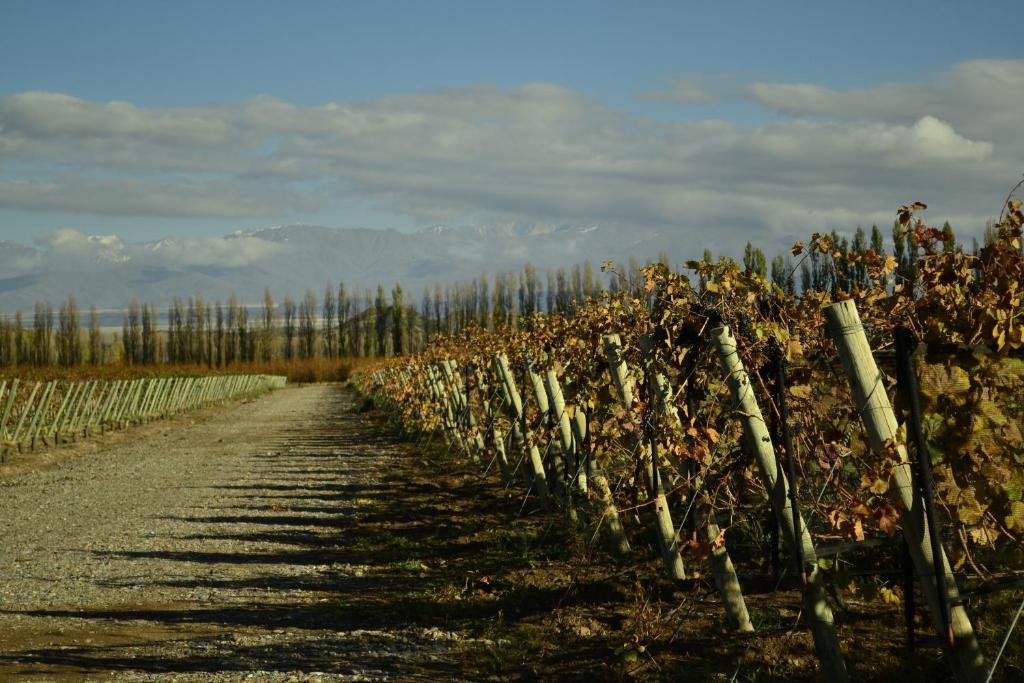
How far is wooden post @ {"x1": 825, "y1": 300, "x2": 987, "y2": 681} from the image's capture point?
143 inches

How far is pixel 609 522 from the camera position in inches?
300

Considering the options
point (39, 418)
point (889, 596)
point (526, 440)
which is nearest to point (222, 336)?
point (39, 418)

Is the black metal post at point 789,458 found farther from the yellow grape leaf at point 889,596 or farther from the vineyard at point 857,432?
the yellow grape leaf at point 889,596

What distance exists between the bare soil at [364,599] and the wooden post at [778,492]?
43cm

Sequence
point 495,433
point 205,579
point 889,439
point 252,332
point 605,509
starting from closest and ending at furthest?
point 889,439, point 605,509, point 205,579, point 495,433, point 252,332

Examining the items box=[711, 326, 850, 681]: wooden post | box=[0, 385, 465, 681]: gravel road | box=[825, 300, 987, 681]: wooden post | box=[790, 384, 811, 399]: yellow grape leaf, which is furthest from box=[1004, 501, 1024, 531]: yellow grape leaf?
box=[0, 385, 465, 681]: gravel road

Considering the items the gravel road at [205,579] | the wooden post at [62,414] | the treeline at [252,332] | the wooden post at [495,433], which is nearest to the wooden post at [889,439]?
the gravel road at [205,579]

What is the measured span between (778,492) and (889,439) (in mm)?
975

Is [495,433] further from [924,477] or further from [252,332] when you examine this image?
[252,332]

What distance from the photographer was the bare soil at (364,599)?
5402 millimetres

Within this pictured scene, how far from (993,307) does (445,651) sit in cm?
381

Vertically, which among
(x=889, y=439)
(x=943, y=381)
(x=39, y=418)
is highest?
(x=943, y=381)

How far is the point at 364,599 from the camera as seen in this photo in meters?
7.71

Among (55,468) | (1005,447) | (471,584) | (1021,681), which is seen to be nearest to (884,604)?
(1021,681)
